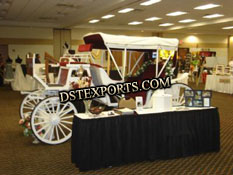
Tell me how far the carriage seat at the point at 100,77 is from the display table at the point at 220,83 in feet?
24.9

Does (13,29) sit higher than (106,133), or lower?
higher

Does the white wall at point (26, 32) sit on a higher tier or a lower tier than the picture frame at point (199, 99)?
higher

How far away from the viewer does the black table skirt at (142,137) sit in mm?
3535

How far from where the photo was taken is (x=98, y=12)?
35.6 ft

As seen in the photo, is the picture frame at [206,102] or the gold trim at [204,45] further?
the gold trim at [204,45]

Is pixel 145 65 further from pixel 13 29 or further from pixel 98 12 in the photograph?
pixel 13 29

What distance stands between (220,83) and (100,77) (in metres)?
8.07

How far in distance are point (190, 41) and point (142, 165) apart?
18.2m

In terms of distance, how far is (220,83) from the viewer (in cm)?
1187

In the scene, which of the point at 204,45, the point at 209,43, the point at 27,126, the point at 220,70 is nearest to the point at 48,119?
the point at 27,126

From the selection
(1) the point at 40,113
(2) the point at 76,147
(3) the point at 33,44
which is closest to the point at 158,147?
(2) the point at 76,147

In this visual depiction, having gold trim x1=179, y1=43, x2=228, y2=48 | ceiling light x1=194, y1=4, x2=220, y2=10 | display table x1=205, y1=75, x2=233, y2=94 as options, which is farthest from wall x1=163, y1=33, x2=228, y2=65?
ceiling light x1=194, y1=4, x2=220, y2=10

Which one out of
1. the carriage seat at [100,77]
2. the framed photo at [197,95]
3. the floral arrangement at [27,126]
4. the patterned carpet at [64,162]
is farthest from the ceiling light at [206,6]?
the floral arrangement at [27,126]

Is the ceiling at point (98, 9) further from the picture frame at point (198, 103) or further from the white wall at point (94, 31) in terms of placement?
the picture frame at point (198, 103)
